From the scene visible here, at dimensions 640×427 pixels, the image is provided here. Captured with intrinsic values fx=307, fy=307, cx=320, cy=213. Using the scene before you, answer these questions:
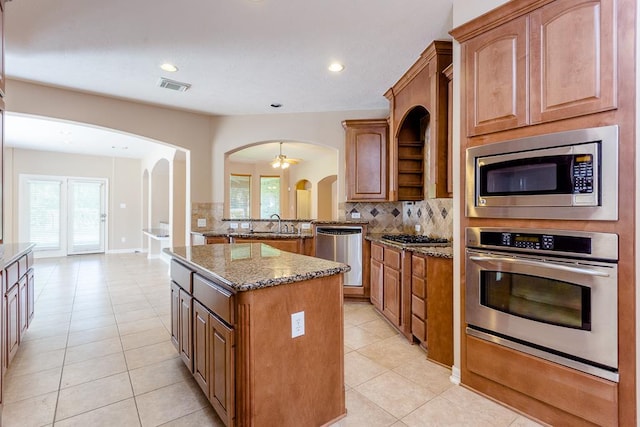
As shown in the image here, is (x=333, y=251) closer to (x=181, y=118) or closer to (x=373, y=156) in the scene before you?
(x=373, y=156)

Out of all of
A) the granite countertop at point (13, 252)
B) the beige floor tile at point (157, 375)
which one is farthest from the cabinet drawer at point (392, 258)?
the granite countertop at point (13, 252)

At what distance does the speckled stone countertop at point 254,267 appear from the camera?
145 cm

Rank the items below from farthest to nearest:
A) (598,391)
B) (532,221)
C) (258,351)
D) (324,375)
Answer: (532,221) → (324,375) → (598,391) → (258,351)

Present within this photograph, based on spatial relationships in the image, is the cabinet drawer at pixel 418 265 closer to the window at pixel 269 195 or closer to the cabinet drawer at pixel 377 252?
the cabinet drawer at pixel 377 252

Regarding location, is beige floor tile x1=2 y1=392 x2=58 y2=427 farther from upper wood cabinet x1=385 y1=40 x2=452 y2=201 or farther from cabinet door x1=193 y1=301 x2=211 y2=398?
upper wood cabinet x1=385 y1=40 x2=452 y2=201

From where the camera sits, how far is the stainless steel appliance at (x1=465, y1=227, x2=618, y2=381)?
154cm

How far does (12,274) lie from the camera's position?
2398mm

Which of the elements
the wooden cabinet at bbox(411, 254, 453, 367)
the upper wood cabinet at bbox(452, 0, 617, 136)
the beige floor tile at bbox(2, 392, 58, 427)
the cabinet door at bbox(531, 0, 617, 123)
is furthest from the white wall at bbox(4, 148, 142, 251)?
the cabinet door at bbox(531, 0, 617, 123)

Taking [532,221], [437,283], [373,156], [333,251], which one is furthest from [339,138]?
[532,221]

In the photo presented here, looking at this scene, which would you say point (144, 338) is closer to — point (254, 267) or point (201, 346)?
point (201, 346)

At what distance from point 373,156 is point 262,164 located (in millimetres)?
6168

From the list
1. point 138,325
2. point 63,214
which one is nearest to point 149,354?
point 138,325

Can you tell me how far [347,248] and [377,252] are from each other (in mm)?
601

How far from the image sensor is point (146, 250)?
8500 millimetres
